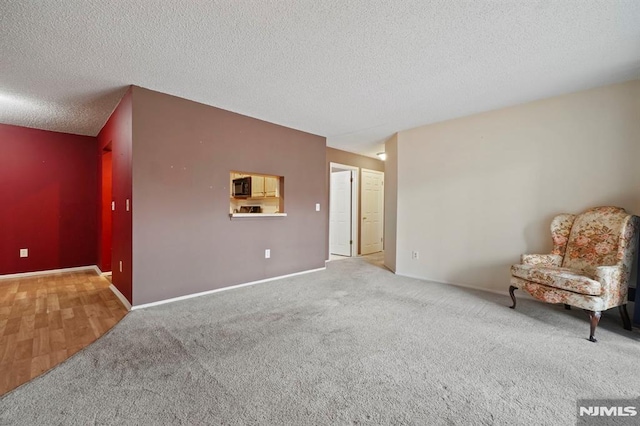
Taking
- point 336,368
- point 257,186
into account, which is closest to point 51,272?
point 257,186

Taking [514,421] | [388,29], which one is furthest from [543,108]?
[514,421]

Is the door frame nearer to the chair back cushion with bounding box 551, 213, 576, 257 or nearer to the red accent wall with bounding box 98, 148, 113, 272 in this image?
the chair back cushion with bounding box 551, 213, 576, 257

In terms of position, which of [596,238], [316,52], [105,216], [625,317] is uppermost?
[316,52]

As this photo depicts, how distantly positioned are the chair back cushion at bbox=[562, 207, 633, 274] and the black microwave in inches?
187

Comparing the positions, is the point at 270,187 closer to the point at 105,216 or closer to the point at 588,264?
the point at 105,216

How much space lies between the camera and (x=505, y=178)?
3650 mm

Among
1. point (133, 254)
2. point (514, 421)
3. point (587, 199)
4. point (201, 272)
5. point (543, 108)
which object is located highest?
point (543, 108)

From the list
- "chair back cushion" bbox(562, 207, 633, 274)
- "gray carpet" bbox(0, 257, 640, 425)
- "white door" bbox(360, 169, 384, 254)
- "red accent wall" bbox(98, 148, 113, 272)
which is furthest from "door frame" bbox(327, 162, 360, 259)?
"red accent wall" bbox(98, 148, 113, 272)

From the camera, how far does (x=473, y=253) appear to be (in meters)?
3.93

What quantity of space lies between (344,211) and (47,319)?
16.6 feet

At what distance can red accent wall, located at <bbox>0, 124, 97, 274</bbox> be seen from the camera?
4.33 metres

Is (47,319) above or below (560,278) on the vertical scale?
below

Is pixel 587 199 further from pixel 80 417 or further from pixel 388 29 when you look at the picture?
pixel 80 417

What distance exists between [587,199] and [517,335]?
1859 mm
